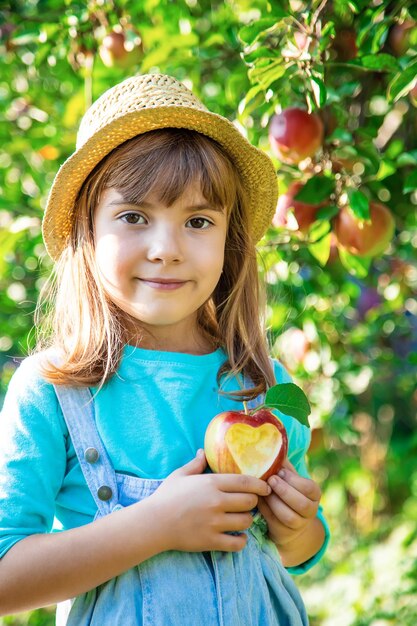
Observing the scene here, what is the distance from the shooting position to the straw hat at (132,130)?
1342mm

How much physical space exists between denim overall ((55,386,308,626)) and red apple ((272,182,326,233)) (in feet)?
2.38

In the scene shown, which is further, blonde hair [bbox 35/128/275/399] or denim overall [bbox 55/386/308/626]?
blonde hair [bbox 35/128/275/399]

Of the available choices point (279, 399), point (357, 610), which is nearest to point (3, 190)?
point (279, 399)

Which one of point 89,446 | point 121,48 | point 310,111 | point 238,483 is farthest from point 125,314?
point 121,48

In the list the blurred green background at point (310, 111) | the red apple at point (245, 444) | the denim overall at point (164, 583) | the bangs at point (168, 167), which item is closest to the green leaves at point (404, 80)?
the blurred green background at point (310, 111)

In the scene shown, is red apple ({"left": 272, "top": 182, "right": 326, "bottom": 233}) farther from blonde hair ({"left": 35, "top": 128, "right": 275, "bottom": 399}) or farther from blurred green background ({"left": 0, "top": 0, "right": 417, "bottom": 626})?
blonde hair ({"left": 35, "top": 128, "right": 275, "bottom": 399})

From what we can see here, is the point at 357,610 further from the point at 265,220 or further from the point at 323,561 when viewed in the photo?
the point at 265,220

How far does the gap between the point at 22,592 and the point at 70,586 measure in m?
0.07

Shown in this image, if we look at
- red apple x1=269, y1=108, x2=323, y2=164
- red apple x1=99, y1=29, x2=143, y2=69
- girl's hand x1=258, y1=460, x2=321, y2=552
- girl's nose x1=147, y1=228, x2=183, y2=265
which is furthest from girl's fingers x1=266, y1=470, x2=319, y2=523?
red apple x1=99, y1=29, x2=143, y2=69

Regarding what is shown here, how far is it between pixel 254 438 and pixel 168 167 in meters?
0.43

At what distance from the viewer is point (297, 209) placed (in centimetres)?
184

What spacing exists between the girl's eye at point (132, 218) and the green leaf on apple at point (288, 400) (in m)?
0.33

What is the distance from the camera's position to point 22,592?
117 cm

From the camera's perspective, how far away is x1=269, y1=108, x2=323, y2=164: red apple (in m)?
1.80
